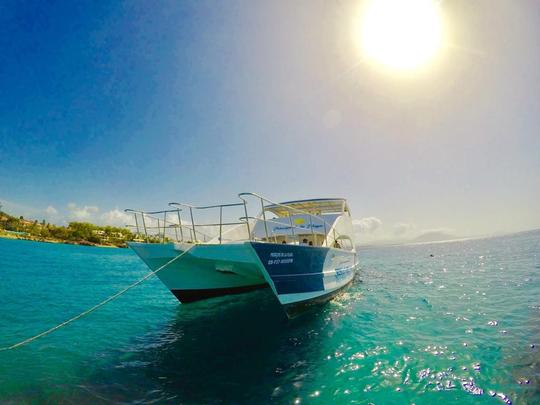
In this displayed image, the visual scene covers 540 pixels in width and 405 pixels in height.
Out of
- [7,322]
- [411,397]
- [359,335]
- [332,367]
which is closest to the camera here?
[411,397]

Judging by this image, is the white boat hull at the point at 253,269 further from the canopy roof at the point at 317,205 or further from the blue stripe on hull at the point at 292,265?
the canopy roof at the point at 317,205

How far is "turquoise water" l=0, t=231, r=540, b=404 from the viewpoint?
15.3 feet

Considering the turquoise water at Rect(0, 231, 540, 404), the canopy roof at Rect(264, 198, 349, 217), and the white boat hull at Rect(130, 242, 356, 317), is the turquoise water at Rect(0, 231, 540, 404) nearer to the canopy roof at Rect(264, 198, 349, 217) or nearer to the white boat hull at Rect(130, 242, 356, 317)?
the white boat hull at Rect(130, 242, 356, 317)

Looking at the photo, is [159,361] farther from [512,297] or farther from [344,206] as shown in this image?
[512,297]

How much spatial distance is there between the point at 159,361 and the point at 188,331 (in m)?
1.95

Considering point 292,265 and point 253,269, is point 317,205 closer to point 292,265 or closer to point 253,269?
point 253,269

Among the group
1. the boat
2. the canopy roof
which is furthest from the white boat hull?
the canopy roof

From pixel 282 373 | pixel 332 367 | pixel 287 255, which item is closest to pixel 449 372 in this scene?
pixel 332 367

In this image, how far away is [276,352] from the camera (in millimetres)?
6398

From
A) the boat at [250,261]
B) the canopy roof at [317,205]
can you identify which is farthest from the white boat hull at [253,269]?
the canopy roof at [317,205]

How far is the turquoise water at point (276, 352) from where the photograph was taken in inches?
183

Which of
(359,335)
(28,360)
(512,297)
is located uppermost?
(28,360)

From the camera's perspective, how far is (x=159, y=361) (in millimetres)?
6047

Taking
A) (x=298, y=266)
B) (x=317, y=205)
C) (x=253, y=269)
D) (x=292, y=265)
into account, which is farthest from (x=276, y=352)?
(x=317, y=205)
